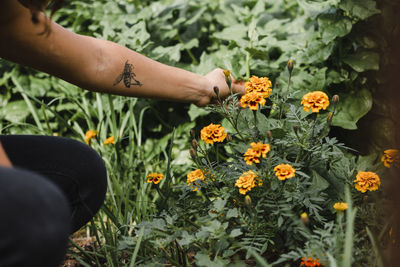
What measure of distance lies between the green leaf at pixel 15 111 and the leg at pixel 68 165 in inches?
54.7

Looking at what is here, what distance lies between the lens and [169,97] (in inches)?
65.5

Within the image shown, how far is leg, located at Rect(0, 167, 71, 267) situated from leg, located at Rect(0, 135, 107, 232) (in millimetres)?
458

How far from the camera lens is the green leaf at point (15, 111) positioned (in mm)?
2754

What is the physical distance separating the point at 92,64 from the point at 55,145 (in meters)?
0.31

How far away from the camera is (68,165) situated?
143cm

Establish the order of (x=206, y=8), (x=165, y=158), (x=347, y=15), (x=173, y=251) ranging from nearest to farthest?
1. (x=173, y=251)
2. (x=347, y=15)
3. (x=165, y=158)
4. (x=206, y=8)

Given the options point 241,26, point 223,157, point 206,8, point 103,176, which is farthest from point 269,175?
point 206,8

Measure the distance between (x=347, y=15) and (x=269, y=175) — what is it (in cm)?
107

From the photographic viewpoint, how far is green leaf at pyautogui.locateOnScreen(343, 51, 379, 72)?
6.52 feet

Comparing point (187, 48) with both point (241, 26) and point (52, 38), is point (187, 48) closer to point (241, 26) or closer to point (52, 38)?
point (241, 26)

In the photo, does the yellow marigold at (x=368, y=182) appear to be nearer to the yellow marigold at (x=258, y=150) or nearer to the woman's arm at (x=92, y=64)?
the yellow marigold at (x=258, y=150)

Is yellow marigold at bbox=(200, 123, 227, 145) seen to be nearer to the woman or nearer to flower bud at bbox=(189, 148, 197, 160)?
flower bud at bbox=(189, 148, 197, 160)

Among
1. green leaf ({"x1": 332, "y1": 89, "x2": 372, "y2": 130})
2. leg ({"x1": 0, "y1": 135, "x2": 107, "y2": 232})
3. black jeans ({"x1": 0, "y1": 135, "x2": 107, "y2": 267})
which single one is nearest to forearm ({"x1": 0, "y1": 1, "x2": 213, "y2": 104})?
leg ({"x1": 0, "y1": 135, "x2": 107, "y2": 232})

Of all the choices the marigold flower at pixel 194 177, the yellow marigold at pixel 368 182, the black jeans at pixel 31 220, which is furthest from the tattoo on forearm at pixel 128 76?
the yellow marigold at pixel 368 182
